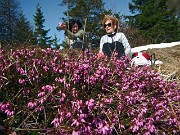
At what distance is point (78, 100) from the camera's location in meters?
2.63

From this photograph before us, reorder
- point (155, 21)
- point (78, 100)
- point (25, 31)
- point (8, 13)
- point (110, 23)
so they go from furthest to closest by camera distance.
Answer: point (8, 13), point (155, 21), point (25, 31), point (110, 23), point (78, 100)

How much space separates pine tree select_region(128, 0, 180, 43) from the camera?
108ft

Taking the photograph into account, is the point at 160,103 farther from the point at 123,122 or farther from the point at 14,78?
the point at 14,78

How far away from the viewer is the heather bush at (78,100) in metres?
2.53

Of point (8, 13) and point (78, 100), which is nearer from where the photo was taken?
point (78, 100)

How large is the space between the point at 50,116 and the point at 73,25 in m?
4.40

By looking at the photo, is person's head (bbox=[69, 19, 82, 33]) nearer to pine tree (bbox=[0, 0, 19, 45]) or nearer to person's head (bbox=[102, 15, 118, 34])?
person's head (bbox=[102, 15, 118, 34])

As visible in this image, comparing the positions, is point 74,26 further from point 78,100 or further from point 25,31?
point 78,100

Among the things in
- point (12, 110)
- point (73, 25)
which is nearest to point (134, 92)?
point (12, 110)

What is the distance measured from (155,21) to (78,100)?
107 feet

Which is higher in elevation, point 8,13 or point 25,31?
point 8,13

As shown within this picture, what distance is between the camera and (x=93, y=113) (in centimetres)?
269

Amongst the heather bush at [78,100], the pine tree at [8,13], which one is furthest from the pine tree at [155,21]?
the heather bush at [78,100]

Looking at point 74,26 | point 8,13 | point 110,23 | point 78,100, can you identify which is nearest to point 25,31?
point 74,26
